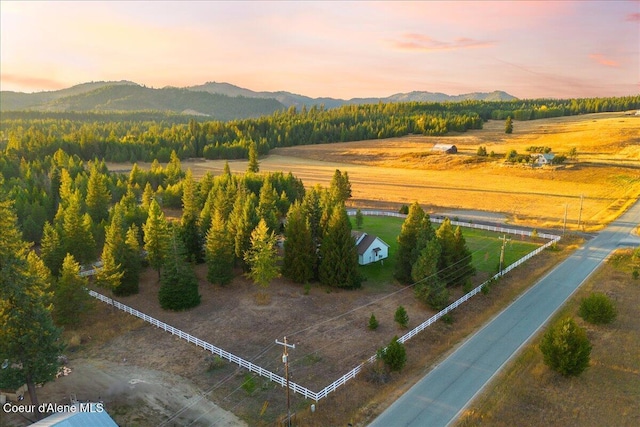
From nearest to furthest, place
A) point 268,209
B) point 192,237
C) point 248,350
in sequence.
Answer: point 248,350 → point 192,237 → point 268,209

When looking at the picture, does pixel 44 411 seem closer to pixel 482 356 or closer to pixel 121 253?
pixel 121 253

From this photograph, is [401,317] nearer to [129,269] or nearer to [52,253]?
[129,269]

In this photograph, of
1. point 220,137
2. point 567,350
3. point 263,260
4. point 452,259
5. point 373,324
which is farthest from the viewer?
point 220,137

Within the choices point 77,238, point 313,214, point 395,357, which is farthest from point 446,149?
point 395,357

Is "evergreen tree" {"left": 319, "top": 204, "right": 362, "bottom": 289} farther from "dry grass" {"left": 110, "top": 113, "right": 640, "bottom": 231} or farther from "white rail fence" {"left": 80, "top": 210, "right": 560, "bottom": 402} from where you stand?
"dry grass" {"left": 110, "top": 113, "right": 640, "bottom": 231}

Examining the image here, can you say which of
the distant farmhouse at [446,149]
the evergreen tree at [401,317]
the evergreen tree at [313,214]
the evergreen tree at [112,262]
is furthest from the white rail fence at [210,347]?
the distant farmhouse at [446,149]

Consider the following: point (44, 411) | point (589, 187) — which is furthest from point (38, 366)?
point (589, 187)
